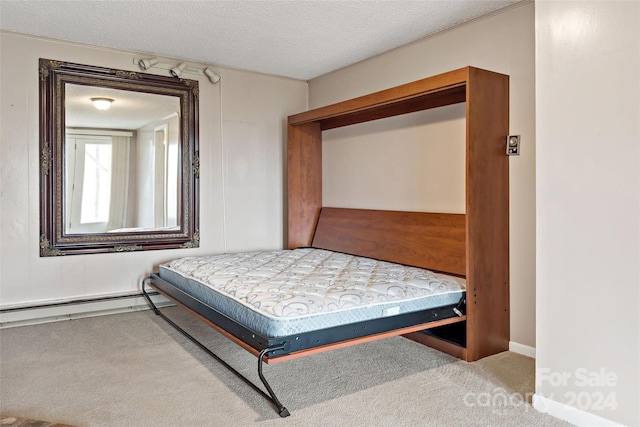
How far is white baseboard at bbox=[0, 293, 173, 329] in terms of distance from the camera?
11.8ft

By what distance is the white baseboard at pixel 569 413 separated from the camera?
1949mm

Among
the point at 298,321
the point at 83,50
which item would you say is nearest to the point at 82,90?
the point at 83,50

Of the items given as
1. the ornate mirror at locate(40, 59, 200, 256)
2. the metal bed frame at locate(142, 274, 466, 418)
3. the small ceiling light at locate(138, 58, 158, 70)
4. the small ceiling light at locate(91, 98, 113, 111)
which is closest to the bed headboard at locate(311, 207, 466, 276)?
the metal bed frame at locate(142, 274, 466, 418)

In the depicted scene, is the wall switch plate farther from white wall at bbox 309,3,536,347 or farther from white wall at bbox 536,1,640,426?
white wall at bbox 536,1,640,426

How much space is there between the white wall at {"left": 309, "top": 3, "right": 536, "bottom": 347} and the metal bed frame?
0.68 meters

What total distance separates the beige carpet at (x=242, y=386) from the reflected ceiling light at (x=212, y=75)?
95.6 inches

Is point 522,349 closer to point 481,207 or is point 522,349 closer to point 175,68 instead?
point 481,207

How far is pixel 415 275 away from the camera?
9.77 feet

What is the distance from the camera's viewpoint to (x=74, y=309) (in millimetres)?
3836

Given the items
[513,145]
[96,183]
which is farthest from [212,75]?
[513,145]

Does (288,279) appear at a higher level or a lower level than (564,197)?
lower

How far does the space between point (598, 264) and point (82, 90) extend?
3.89 m

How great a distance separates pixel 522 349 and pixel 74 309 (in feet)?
11.1

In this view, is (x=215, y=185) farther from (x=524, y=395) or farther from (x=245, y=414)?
(x=524, y=395)
